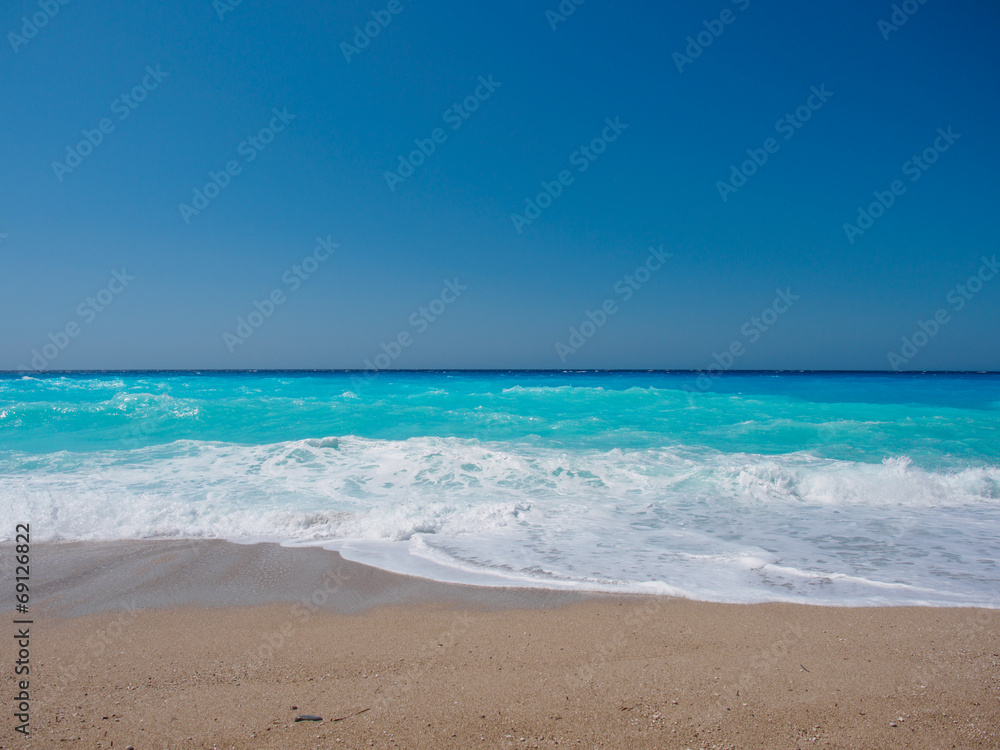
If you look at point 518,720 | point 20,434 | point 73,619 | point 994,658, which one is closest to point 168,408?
point 20,434

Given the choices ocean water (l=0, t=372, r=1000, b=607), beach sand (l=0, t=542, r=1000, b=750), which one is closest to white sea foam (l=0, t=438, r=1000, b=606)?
ocean water (l=0, t=372, r=1000, b=607)

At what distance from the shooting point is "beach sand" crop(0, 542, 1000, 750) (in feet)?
7.77

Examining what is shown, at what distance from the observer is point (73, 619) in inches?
143

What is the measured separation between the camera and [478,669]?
2.93m

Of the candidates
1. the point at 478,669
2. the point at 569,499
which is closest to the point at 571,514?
the point at 569,499

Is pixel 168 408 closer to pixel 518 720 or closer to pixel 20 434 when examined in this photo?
pixel 20 434

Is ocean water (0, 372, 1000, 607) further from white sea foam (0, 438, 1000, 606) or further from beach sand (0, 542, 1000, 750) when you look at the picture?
beach sand (0, 542, 1000, 750)

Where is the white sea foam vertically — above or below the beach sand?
below

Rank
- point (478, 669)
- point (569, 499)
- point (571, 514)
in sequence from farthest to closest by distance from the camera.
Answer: point (569, 499)
point (571, 514)
point (478, 669)

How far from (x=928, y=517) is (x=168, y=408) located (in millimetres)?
22863

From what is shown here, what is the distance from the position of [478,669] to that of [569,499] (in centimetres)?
481

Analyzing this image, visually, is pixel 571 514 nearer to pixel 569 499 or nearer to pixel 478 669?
pixel 569 499

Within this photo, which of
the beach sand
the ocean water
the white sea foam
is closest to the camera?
the beach sand

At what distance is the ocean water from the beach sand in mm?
561
